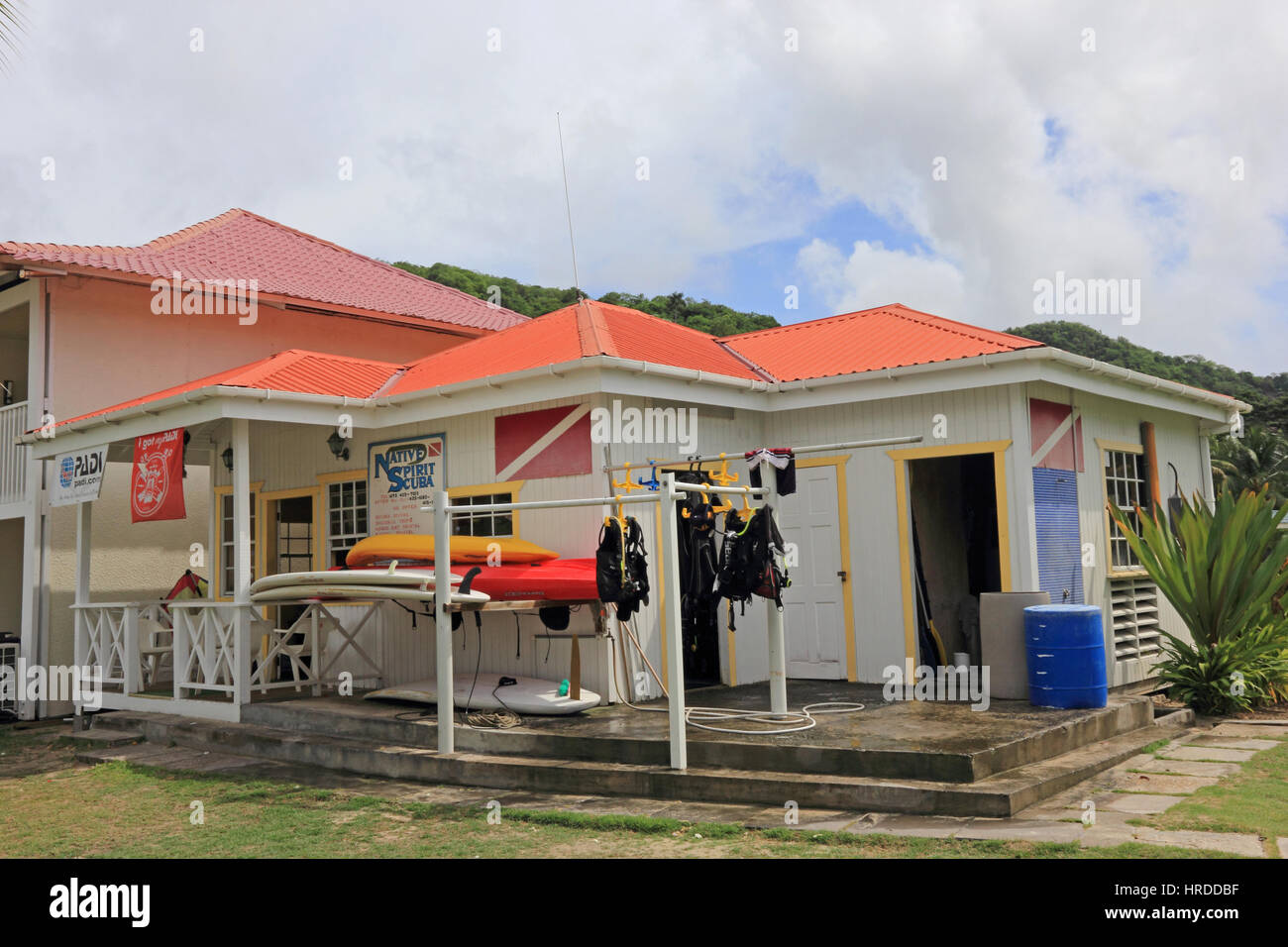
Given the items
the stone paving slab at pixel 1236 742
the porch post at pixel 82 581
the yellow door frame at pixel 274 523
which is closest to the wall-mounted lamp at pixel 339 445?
the yellow door frame at pixel 274 523

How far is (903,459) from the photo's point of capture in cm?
1016

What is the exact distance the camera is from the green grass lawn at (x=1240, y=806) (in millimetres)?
5852

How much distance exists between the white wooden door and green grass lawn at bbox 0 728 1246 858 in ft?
14.4

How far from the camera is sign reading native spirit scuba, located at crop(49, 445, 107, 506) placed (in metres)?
11.6

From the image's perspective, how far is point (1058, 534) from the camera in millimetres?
9859

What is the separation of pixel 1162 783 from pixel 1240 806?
752mm

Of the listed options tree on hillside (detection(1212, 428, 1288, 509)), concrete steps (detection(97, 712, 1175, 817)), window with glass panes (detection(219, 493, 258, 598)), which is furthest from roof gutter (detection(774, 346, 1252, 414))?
tree on hillside (detection(1212, 428, 1288, 509))

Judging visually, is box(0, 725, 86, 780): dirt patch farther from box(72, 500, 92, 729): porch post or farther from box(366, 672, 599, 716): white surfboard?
box(366, 672, 599, 716): white surfboard

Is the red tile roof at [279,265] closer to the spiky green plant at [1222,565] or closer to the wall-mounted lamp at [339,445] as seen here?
the wall-mounted lamp at [339,445]

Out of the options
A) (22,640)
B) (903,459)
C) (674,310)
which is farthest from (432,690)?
(674,310)

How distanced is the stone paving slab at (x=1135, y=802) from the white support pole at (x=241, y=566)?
756 centimetres

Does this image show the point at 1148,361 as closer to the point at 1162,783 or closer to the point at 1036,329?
the point at 1036,329

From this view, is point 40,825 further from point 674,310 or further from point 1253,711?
point 674,310

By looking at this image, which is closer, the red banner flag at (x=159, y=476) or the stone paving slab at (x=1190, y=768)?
the stone paving slab at (x=1190, y=768)
